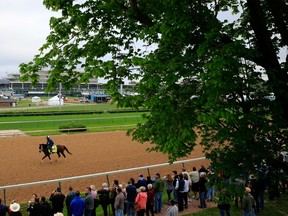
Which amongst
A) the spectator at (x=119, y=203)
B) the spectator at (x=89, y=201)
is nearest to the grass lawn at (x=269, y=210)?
the spectator at (x=119, y=203)

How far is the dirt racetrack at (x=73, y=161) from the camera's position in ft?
50.5

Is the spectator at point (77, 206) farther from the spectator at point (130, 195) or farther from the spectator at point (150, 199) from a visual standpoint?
the spectator at point (150, 199)

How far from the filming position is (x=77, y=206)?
365 inches

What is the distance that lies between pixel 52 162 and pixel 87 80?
47.2 feet

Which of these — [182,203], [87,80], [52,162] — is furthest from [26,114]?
[87,80]

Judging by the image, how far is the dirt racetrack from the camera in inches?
606

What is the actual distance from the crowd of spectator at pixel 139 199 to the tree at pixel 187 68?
4.62 feet

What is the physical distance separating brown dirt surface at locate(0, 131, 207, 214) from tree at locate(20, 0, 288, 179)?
8177mm

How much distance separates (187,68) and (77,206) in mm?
5430

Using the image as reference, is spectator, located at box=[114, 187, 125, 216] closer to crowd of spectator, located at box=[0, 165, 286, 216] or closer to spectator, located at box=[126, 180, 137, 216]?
crowd of spectator, located at box=[0, 165, 286, 216]

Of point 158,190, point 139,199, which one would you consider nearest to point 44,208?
point 139,199

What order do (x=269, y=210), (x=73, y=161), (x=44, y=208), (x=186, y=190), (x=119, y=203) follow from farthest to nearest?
(x=73, y=161) → (x=269, y=210) → (x=186, y=190) → (x=119, y=203) → (x=44, y=208)

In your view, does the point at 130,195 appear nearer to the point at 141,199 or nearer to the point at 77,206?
the point at 141,199

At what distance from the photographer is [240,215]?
37.5 ft
